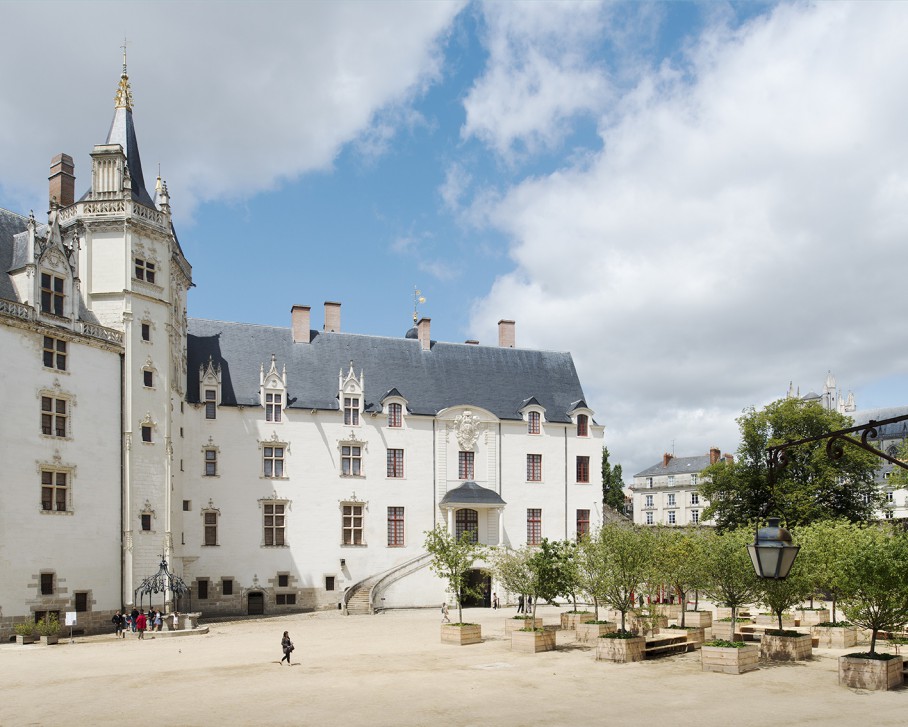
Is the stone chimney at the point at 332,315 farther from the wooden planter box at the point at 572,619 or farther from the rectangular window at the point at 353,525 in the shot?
the wooden planter box at the point at 572,619

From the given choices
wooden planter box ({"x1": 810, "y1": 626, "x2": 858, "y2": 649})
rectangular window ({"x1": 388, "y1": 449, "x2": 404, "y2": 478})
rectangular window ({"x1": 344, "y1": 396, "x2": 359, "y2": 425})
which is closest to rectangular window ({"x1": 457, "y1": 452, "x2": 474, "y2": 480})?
rectangular window ({"x1": 388, "y1": 449, "x2": 404, "y2": 478})

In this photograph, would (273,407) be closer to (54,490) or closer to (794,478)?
(54,490)

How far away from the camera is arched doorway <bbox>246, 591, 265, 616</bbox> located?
3966 cm

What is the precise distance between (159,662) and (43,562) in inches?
374

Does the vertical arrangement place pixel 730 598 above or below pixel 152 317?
below

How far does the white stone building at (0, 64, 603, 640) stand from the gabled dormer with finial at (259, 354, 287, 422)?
7 cm

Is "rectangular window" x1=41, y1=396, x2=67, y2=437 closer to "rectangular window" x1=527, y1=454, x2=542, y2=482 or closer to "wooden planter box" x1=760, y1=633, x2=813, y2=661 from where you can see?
"rectangular window" x1=527, y1=454, x2=542, y2=482

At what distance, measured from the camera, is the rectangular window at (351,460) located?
42688 millimetres

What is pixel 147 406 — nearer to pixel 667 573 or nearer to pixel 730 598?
pixel 667 573

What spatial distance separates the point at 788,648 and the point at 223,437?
26803mm

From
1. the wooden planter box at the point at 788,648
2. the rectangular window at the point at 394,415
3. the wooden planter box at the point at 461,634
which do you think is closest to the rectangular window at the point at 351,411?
the rectangular window at the point at 394,415

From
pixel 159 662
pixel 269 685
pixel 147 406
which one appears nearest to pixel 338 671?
pixel 269 685

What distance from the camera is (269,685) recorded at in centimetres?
1903

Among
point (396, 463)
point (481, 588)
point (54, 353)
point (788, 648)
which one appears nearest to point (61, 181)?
point (54, 353)
